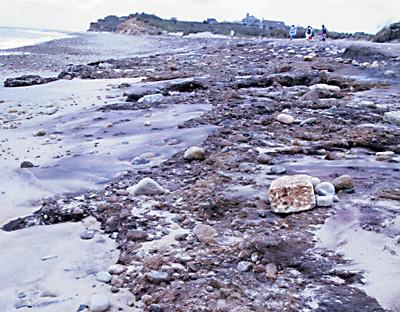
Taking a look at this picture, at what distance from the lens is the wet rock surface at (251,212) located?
85.8 inches

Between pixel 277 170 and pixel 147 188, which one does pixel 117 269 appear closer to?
pixel 147 188

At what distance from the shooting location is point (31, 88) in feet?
32.9

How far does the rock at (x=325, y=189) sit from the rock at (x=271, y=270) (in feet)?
2.68

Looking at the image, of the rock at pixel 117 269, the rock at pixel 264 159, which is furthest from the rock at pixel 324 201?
the rock at pixel 117 269

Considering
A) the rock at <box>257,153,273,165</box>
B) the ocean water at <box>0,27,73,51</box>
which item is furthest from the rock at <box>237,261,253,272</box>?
the ocean water at <box>0,27,73,51</box>

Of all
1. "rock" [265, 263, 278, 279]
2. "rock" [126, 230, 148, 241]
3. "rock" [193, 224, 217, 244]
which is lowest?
"rock" [126, 230, 148, 241]

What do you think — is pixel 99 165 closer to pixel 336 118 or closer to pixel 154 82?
pixel 336 118

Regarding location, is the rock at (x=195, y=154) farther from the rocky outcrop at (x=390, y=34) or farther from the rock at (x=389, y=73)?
the rocky outcrop at (x=390, y=34)

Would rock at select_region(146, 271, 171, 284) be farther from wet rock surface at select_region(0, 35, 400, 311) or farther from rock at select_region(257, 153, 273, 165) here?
rock at select_region(257, 153, 273, 165)

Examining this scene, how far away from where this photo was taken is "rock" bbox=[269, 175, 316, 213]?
2.85m

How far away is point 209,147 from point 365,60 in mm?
8764

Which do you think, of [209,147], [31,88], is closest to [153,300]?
[209,147]

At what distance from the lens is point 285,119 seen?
16.6ft

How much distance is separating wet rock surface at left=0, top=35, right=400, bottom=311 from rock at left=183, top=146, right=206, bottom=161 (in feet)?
0.13
